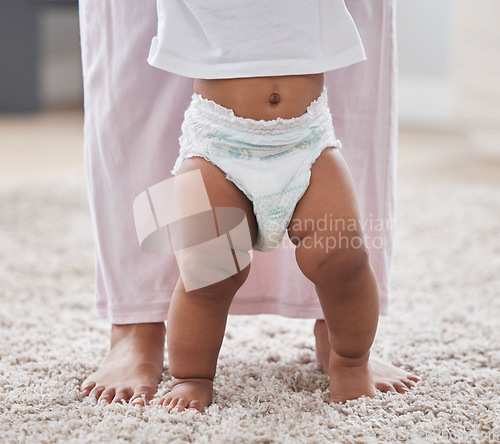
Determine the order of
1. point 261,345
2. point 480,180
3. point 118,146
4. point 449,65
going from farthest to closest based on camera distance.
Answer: point 449,65, point 480,180, point 261,345, point 118,146

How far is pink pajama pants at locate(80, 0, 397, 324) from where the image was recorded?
0.98m

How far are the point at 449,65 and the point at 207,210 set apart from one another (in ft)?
8.52

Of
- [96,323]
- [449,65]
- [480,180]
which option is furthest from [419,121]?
[96,323]

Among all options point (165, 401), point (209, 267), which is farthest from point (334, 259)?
point (165, 401)

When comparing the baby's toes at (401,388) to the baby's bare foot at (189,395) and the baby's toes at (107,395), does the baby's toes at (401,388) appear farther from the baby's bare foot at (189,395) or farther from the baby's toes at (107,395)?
the baby's toes at (107,395)

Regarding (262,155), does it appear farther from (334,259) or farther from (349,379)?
(349,379)

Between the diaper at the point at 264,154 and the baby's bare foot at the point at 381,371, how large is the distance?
0.23 metres

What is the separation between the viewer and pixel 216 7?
0.82m

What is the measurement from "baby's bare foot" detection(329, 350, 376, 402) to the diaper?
0.58ft

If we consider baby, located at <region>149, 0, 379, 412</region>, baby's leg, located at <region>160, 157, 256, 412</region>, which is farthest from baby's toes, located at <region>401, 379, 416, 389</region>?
baby's leg, located at <region>160, 157, 256, 412</region>

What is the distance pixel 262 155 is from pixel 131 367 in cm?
33

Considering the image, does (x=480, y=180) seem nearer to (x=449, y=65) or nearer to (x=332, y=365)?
(x=449, y=65)

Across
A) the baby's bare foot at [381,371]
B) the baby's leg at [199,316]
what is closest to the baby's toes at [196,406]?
the baby's leg at [199,316]

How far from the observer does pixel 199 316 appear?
0.85 m
